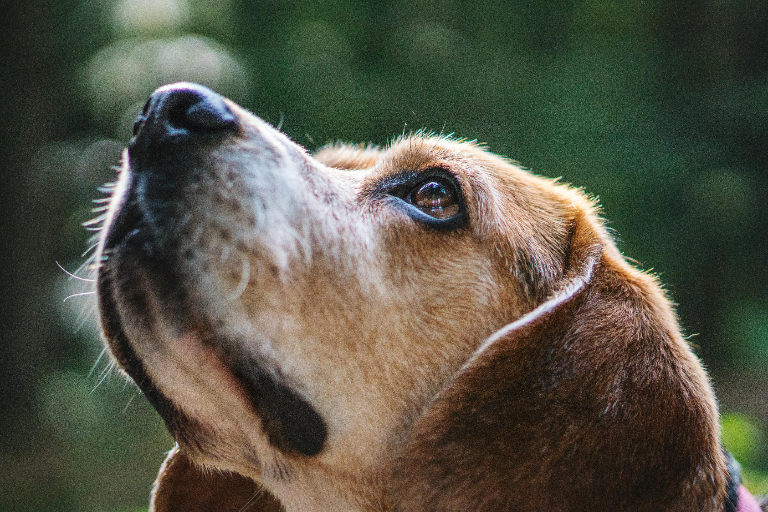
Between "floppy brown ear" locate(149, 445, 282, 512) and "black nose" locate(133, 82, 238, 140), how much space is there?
44.6 inches

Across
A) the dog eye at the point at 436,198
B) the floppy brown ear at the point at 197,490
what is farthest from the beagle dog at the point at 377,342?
the floppy brown ear at the point at 197,490

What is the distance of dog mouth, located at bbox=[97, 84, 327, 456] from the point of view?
1.78m

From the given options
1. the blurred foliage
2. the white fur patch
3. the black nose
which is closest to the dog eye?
the white fur patch

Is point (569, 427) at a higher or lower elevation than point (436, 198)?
lower

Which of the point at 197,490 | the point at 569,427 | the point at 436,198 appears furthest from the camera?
the point at 197,490

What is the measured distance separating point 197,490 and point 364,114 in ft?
15.2

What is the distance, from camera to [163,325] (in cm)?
180

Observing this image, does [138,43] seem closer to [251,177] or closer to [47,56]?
[47,56]

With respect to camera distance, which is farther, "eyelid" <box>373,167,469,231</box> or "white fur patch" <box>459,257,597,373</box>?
"eyelid" <box>373,167,469,231</box>

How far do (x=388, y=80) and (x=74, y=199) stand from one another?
3371 millimetres

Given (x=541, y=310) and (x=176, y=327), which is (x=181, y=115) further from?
(x=541, y=310)

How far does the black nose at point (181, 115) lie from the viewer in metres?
1.83

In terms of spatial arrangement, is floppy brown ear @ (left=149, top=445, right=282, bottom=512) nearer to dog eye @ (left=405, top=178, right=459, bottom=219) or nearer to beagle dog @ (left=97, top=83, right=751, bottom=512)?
beagle dog @ (left=97, top=83, right=751, bottom=512)

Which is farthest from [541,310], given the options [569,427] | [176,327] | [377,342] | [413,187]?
[176,327]
